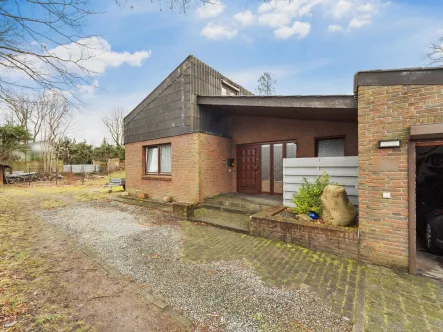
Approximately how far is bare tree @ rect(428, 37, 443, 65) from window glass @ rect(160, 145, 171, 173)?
54.1 feet

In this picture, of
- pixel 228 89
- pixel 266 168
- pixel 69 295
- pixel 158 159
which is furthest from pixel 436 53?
pixel 69 295

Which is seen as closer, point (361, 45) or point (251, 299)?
point (251, 299)

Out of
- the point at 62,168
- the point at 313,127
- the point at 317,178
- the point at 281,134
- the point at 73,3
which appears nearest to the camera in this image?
the point at 73,3

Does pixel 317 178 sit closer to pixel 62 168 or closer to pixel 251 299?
pixel 251 299

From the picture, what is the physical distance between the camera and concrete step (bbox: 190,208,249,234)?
17.9 feet

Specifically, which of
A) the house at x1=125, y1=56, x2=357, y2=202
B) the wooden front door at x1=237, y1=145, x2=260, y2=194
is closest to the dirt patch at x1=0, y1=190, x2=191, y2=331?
the house at x1=125, y1=56, x2=357, y2=202

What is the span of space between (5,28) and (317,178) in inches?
268

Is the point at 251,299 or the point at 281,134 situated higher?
the point at 281,134

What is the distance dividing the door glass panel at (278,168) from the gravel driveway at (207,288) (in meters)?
4.30

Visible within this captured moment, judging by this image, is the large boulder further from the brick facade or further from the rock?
the rock

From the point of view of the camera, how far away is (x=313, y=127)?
717 centimetres

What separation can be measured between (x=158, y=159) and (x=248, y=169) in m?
4.19

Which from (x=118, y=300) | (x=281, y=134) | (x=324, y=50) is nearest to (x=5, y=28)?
(x=118, y=300)

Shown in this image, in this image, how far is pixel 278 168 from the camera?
7938mm
